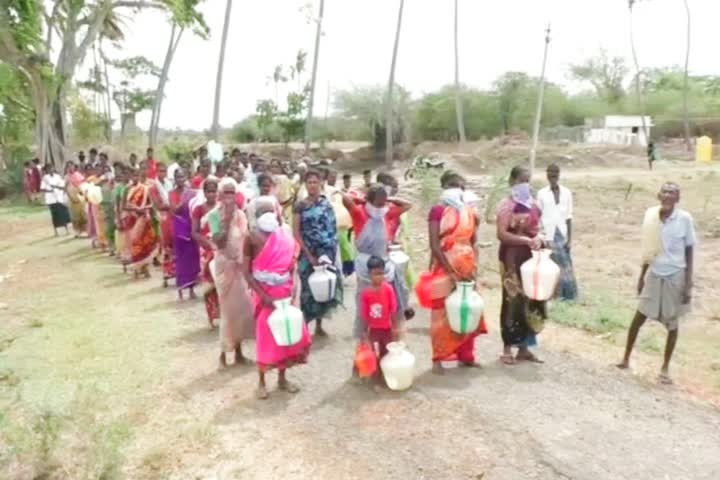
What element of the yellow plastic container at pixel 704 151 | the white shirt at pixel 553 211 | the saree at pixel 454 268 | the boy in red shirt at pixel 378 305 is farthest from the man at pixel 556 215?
the yellow plastic container at pixel 704 151

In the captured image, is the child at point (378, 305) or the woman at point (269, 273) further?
the child at point (378, 305)

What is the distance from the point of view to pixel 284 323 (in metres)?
5.03

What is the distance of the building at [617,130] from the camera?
139ft

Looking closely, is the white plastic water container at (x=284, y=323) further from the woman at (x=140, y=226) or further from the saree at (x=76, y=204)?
the saree at (x=76, y=204)

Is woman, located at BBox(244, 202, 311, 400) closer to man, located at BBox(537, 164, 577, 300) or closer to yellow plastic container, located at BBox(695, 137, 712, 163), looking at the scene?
man, located at BBox(537, 164, 577, 300)

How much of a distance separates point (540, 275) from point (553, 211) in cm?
292

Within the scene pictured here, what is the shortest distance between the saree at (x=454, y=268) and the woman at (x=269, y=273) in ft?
3.63

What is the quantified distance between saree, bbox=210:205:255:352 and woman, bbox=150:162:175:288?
3345 millimetres

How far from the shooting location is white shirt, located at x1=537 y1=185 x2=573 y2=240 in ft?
27.2

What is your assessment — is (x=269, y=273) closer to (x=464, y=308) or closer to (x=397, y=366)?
(x=397, y=366)

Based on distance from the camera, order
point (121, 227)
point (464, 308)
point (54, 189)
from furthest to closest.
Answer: point (54, 189)
point (121, 227)
point (464, 308)

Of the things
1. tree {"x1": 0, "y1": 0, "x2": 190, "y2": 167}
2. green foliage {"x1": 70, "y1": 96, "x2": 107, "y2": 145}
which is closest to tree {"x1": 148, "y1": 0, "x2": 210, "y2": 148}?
tree {"x1": 0, "y1": 0, "x2": 190, "y2": 167}

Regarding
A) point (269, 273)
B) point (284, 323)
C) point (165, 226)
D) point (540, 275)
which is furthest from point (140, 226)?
point (540, 275)

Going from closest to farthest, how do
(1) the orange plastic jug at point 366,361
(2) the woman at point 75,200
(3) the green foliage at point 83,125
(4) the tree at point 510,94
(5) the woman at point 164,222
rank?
(1) the orange plastic jug at point 366,361, (5) the woman at point 164,222, (2) the woman at point 75,200, (3) the green foliage at point 83,125, (4) the tree at point 510,94
